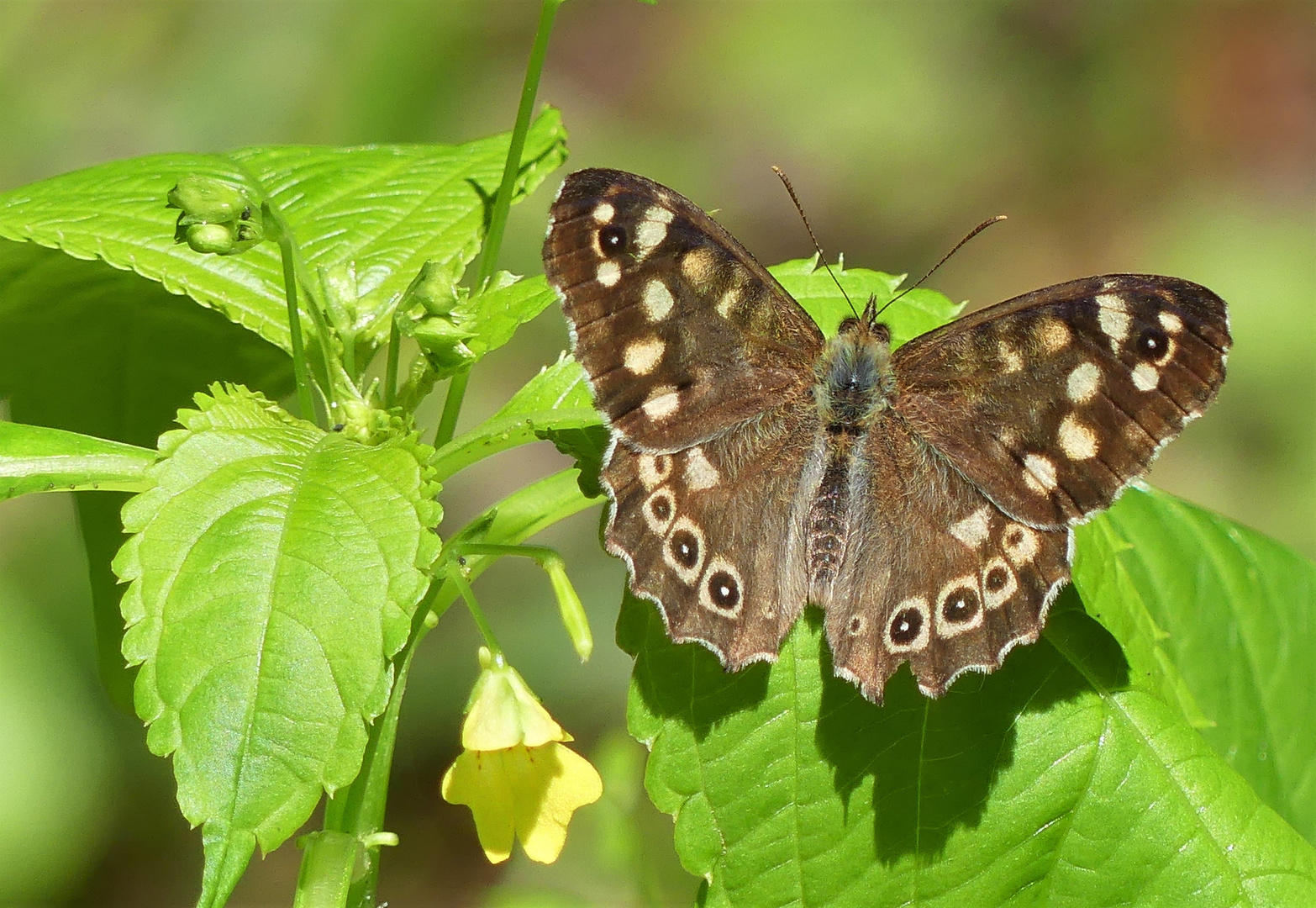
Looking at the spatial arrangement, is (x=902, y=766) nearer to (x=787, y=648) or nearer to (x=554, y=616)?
(x=787, y=648)

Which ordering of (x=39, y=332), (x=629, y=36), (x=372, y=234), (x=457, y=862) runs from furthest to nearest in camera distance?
(x=629, y=36) < (x=457, y=862) < (x=39, y=332) < (x=372, y=234)

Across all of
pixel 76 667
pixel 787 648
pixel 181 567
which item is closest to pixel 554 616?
pixel 76 667

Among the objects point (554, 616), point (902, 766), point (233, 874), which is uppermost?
point (233, 874)

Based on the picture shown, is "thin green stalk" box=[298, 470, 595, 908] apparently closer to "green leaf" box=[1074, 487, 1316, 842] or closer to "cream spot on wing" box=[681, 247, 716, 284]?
"cream spot on wing" box=[681, 247, 716, 284]

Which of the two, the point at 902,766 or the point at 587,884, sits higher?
the point at 902,766

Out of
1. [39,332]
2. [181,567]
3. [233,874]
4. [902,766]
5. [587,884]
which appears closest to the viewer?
[233,874]

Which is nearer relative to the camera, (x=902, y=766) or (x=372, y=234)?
(x=902, y=766)
